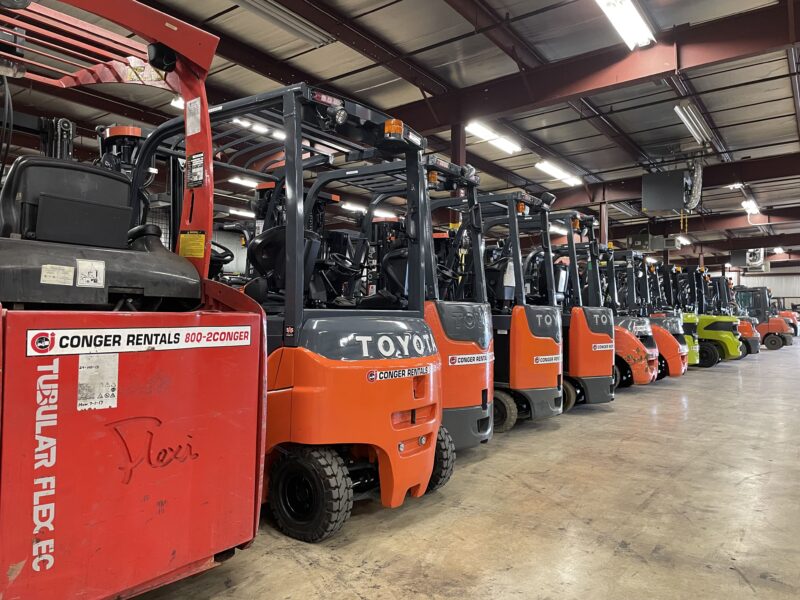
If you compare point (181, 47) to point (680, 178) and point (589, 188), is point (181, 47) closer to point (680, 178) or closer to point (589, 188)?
point (680, 178)

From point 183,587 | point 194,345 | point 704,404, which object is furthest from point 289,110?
point 704,404

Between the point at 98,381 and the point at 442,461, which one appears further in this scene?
the point at 442,461

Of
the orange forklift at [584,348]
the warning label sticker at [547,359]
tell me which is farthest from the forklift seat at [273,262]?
the orange forklift at [584,348]

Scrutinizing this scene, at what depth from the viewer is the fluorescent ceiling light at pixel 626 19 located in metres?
6.34

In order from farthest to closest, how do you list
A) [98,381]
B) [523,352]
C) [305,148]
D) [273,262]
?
[523,352] < [305,148] < [273,262] < [98,381]

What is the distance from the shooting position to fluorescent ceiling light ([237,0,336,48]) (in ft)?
19.8

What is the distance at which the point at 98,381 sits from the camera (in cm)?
187

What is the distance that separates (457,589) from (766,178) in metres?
14.8

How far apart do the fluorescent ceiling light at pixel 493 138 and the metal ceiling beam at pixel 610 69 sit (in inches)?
29.4

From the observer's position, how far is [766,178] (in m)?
13.9

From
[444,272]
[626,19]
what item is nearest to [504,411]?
[444,272]

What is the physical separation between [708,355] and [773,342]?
31.8ft

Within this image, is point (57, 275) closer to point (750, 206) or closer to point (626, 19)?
point (626, 19)

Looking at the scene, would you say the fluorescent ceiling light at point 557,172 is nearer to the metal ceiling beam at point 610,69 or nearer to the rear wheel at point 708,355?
the metal ceiling beam at point 610,69
